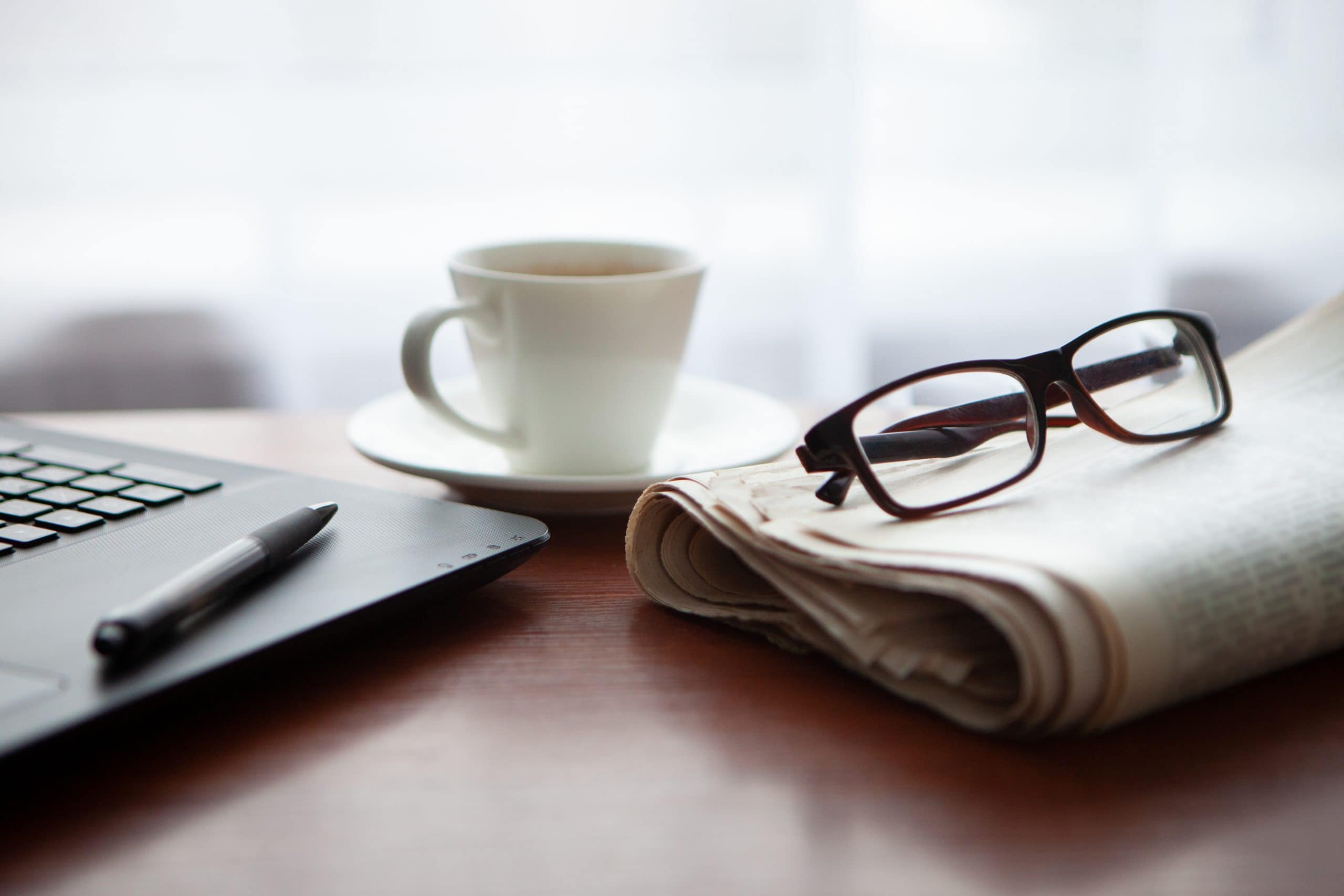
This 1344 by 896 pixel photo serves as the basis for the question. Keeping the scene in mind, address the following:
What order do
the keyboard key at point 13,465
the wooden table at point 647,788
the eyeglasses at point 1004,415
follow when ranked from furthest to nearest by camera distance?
the keyboard key at point 13,465
the eyeglasses at point 1004,415
the wooden table at point 647,788

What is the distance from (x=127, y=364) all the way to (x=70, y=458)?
89cm

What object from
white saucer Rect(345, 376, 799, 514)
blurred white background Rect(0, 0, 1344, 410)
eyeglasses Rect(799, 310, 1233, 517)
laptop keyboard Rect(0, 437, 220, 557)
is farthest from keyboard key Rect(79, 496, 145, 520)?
blurred white background Rect(0, 0, 1344, 410)

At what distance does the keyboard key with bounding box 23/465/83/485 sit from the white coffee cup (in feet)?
0.49

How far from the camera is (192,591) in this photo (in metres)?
0.32

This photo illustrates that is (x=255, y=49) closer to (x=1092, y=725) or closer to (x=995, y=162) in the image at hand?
(x=995, y=162)

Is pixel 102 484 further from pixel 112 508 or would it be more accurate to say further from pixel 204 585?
pixel 204 585

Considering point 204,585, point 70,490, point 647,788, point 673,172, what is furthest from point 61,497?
point 673,172

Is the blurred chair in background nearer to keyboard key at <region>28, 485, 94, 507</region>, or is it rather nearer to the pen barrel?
keyboard key at <region>28, 485, 94, 507</region>

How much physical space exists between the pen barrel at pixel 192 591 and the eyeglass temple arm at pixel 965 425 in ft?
0.64

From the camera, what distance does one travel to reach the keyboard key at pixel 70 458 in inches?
18.9

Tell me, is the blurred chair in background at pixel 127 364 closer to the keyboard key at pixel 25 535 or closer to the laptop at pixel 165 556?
the laptop at pixel 165 556

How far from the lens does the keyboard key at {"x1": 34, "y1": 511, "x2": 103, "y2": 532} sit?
409mm

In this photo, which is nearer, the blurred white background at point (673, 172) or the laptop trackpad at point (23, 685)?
the laptop trackpad at point (23, 685)

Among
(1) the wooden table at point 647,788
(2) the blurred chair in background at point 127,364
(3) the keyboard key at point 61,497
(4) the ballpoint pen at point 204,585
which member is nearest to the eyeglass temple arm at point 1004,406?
(1) the wooden table at point 647,788
